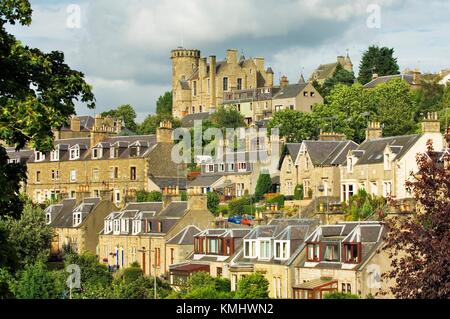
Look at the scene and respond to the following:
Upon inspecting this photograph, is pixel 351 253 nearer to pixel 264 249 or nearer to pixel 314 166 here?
pixel 264 249

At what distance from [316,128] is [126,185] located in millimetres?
19035

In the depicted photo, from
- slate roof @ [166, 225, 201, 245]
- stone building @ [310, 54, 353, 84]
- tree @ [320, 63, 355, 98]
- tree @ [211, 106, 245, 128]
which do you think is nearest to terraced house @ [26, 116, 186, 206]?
tree @ [211, 106, 245, 128]

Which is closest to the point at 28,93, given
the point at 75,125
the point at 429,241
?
the point at 429,241

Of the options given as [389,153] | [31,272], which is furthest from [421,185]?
[389,153]

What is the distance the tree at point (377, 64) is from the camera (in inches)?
4862

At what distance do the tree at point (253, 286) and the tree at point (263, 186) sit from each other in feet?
101

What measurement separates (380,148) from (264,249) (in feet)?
64.5

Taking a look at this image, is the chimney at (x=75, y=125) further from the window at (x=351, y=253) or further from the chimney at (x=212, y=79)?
the window at (x=351, y=253)

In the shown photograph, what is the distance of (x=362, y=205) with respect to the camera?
6359 centimetres

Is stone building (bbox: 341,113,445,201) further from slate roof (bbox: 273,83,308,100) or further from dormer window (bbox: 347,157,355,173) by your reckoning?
slate roof (bbox: 273,83,308,100)

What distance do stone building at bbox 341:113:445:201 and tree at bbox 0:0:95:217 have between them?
4311 cm

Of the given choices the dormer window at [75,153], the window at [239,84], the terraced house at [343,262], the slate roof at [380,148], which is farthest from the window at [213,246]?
the window at [239,84]

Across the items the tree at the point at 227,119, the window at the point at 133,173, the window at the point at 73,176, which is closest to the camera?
the window at the point at 133,173

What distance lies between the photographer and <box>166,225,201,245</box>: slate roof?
60438 millimetres
